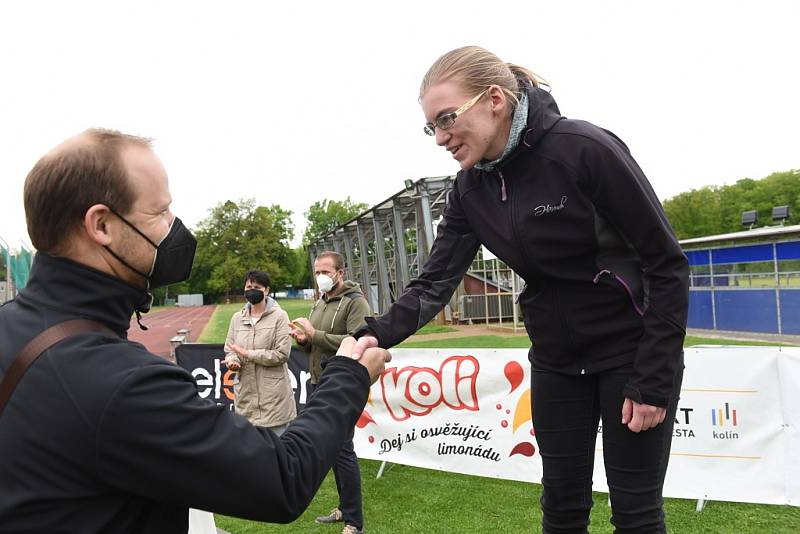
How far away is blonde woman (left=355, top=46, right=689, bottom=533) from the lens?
200 cm

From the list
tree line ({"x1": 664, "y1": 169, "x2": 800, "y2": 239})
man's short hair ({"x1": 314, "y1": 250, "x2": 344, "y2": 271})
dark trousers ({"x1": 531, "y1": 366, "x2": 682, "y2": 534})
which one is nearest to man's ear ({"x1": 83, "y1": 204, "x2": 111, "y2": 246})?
dark trousers ({"x1": 531, "y1": 366, "x2": 682, "y2": 534})

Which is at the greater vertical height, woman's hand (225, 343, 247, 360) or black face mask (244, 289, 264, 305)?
black face mask (244, 289, 264, 305)

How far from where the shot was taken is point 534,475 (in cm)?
554

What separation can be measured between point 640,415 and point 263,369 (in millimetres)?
4597

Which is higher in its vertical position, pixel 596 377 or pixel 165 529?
pixel 596 377

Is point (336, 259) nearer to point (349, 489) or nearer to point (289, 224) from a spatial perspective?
point (349, 489)

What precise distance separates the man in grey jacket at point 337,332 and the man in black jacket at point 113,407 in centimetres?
351

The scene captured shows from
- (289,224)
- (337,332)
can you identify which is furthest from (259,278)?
(289,224)

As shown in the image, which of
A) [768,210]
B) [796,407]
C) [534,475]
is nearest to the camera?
[796,407]

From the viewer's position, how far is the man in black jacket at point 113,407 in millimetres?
1292

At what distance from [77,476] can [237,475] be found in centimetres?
33

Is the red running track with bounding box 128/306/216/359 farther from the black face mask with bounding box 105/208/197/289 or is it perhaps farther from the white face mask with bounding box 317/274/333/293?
the black face mask with bounding box 105/208/197/289

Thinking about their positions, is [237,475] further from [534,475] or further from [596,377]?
[534,475]

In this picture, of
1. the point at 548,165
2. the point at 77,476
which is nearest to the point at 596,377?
the point at 548,165
